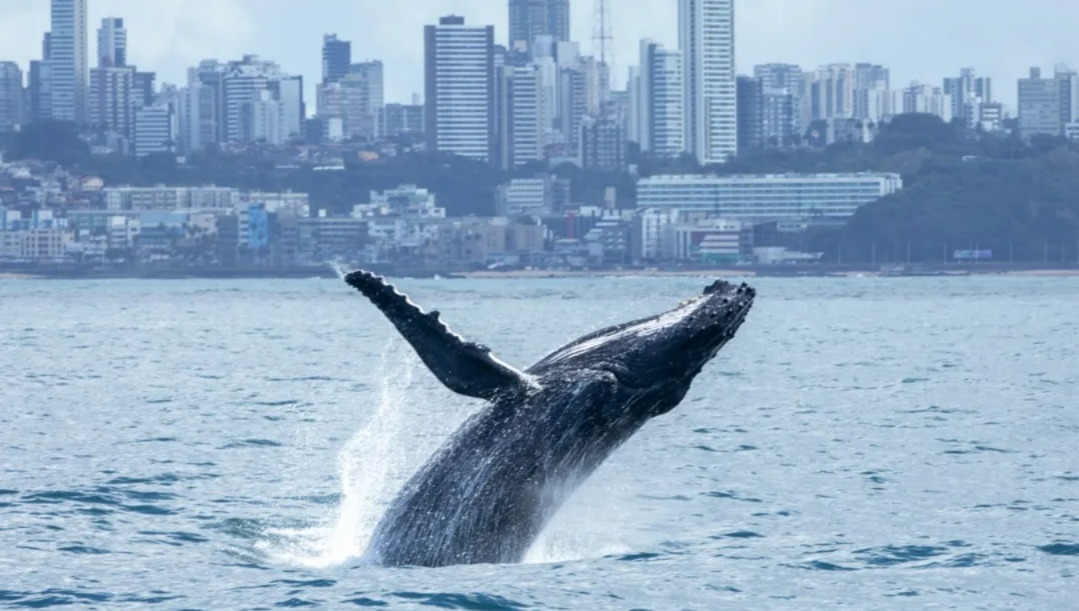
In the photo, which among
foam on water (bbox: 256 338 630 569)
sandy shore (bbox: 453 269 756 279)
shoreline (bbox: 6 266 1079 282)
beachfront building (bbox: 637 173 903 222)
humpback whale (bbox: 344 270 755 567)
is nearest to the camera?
humpback whale (bbox: 344 270 755 567)

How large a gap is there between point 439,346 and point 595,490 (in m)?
6.98

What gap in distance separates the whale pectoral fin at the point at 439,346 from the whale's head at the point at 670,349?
0.54 meters

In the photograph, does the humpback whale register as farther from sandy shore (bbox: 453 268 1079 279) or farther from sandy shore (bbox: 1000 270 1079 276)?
sandy shore (bbox: 1000 270 1079 276)

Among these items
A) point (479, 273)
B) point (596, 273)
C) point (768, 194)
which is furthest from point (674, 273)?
point (768, 194)

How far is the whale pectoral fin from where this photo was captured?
11.5 metres

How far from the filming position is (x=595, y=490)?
18.5 meters

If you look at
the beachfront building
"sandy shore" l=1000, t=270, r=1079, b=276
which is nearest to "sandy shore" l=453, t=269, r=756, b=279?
the beachfront building

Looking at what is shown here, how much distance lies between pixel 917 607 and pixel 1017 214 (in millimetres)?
153401

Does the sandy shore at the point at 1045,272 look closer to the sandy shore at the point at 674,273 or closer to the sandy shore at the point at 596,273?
the sandy shore at the point at 674,273

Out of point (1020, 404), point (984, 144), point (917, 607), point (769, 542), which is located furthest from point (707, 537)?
point (984, 144)

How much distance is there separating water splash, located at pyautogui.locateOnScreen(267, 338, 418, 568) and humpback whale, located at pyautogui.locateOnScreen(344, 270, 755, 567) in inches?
39.6

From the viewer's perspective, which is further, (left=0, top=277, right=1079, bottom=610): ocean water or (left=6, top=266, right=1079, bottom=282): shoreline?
(left=6, top=266, right=1079, bottom=282): shoreline

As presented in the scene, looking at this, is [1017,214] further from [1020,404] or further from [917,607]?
[917,607]

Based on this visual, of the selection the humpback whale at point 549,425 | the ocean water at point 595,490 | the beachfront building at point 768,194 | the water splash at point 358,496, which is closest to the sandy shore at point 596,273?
the beachfront building at point 768,194
